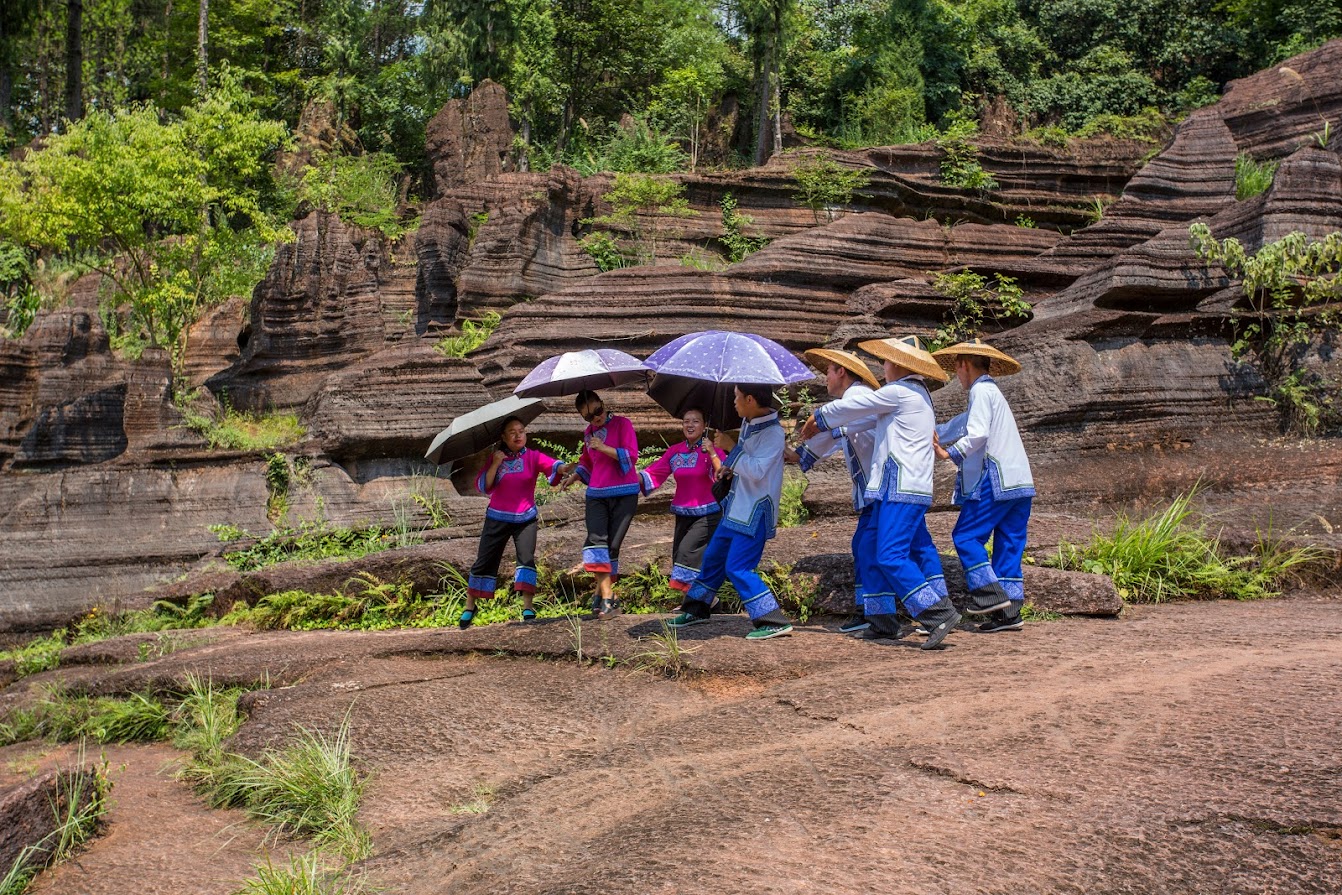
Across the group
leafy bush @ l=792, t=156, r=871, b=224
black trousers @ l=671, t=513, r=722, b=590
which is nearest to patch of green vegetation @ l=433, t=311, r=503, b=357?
leafy bush @ l=792, t=156, r=871, b=224

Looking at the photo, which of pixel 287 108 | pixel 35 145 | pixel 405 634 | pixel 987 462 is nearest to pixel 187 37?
pixel 287 108

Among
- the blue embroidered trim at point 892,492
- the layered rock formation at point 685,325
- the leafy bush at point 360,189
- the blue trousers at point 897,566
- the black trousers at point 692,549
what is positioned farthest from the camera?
the leafy bush at point 360,189

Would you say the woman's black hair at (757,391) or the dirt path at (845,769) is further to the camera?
the woman's black hair at (757,391)

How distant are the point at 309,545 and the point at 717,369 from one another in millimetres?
8281

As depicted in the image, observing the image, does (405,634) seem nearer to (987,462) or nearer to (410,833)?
(410,833)

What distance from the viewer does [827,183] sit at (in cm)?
1808

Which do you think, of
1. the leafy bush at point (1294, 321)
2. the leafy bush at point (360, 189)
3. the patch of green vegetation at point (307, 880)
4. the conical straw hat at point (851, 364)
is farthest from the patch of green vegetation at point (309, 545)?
the leafy bush at point (360, 189)

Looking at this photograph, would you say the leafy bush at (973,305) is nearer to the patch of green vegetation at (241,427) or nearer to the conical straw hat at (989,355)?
the conical straw hat at (989,355)

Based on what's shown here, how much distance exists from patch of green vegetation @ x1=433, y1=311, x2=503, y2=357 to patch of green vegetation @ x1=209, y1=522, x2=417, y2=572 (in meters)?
3.57

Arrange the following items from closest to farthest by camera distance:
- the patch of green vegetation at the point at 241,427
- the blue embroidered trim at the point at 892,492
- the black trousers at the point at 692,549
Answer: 1. the blue embroidered trim at the point at 892,492
2. the black trousers at the point at 692,549
3. the patch of green vegetation at the point at 241,427

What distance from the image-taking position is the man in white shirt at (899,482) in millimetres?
6113

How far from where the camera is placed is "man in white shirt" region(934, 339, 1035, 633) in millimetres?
6426

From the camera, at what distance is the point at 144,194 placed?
57.3 ft

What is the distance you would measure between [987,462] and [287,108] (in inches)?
1365
